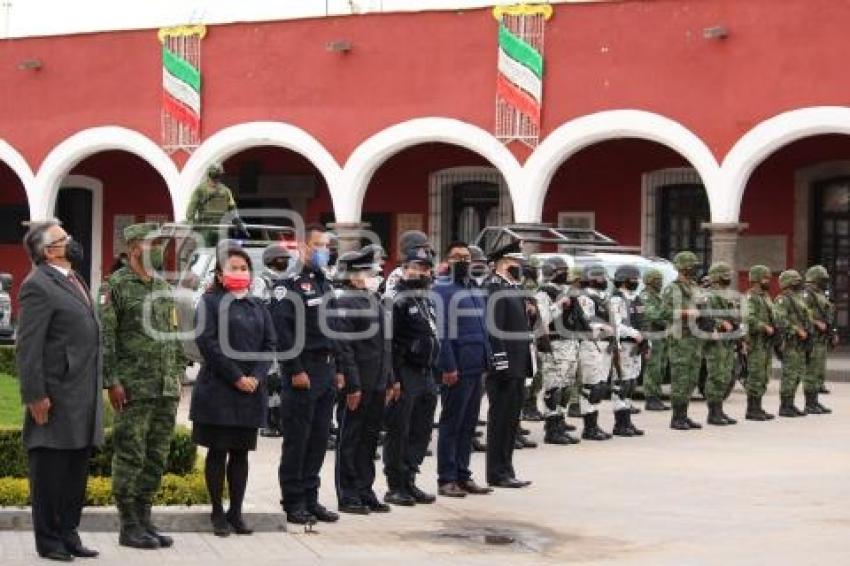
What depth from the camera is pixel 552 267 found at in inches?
664

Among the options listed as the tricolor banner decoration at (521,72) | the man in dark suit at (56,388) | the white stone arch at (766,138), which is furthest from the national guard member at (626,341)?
the man in dark suit at (56,388)

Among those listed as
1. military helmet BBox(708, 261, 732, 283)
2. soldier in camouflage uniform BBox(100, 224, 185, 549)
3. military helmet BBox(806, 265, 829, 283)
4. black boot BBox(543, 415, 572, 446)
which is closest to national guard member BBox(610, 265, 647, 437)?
military helmet BBox(708, 261, 732, 283)

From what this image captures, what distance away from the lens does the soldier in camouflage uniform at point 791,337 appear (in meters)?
19.2

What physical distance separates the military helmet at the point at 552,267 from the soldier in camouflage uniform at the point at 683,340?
1417 mm

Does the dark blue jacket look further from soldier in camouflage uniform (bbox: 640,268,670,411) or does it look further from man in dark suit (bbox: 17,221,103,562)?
soldier in camouflage uniform (bbox: 640,268,670,411)

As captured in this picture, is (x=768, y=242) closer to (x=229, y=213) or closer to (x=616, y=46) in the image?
(x=616, y=46)

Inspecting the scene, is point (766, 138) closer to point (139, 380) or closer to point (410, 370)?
point (410, 370)

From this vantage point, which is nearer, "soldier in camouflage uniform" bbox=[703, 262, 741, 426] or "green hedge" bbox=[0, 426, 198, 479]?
"green hedge" bbox=[0, 426, 198, 479]

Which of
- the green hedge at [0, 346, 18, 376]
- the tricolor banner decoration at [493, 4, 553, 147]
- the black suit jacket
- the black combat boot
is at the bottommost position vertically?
the black combat boot

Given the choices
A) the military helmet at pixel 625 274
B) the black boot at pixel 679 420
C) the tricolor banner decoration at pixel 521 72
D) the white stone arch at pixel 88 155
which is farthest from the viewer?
the white stone arch at pixel 88 155

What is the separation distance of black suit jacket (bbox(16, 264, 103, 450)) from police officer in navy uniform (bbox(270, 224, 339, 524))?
1.81 m

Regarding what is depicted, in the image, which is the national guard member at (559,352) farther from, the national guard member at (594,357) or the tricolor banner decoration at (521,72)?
the tricolor banner decoration at (521,72)

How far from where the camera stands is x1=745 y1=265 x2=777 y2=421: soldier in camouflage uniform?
18.7 metres

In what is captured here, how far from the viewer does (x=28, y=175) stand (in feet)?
102
